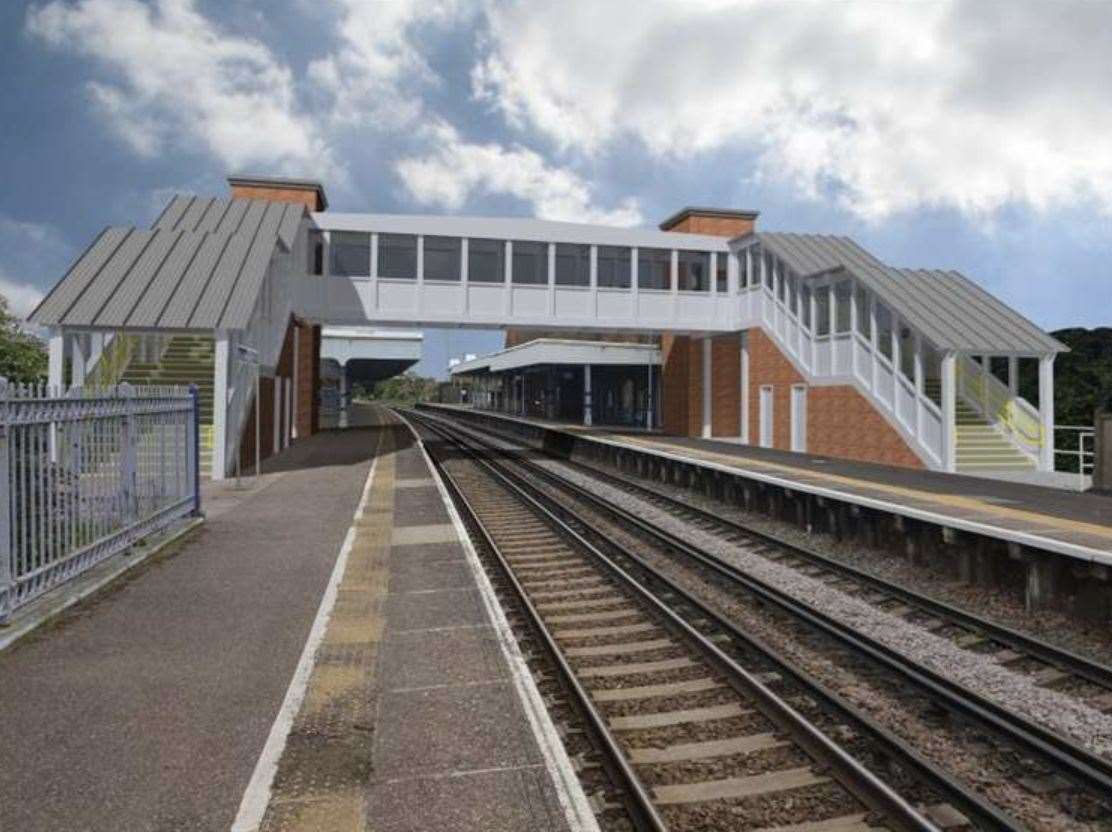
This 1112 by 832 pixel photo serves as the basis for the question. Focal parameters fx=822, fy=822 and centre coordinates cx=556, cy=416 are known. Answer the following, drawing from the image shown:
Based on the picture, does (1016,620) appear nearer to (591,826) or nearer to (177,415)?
(591,826)

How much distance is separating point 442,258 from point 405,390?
13945 centimetres

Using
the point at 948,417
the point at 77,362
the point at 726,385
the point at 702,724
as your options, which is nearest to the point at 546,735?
the point at 702,724

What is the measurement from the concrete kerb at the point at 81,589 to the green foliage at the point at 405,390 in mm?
149808

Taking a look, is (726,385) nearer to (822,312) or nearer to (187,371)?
(822,312)

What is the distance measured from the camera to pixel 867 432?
22.8 m

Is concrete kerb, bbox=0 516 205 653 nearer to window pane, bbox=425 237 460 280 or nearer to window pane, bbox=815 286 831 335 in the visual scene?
window pane, bbox=425 237 460 280

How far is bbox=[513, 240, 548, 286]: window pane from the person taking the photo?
97.1 ft

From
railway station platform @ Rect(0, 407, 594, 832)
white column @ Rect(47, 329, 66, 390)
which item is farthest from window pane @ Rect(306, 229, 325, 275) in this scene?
railway station platform @ Rect(0, 407, 594, 832)

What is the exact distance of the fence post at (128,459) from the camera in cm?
995

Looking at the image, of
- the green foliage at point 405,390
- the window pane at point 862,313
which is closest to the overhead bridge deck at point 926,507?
the window pane at point 862,313

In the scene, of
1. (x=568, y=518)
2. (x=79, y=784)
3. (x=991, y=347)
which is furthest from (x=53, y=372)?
(x=991, y=347)

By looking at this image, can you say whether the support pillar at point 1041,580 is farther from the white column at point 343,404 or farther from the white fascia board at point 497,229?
the white column at point 343,404

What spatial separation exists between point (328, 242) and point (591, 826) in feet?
90.0

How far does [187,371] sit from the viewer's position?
23.1 m
